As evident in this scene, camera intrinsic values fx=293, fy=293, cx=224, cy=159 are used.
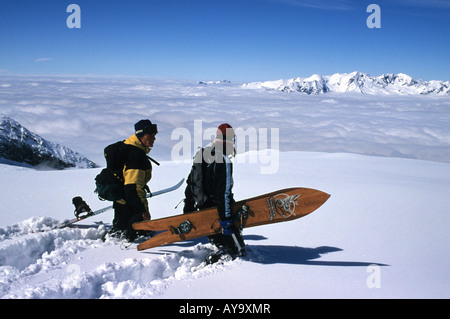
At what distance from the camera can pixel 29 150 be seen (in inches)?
854

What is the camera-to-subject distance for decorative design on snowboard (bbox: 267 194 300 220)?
3770mm

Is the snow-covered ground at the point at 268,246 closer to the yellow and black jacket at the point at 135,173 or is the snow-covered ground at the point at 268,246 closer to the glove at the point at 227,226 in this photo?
the glove at the point at 227,226

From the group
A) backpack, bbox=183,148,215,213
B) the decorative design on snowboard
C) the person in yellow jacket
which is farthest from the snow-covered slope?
backpack, bbox=183,148,215,213

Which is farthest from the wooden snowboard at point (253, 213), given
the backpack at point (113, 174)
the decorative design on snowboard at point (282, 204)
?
the backpack at point (113, 174)

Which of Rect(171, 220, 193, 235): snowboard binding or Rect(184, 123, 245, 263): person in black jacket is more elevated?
Rect(184, 123, 245, 263): person in black jacket

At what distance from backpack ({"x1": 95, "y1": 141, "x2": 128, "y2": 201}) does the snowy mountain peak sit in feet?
63.7

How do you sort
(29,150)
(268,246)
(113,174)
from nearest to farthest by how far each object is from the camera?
(113,174), (268,246), (29,150)

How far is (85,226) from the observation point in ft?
15.5

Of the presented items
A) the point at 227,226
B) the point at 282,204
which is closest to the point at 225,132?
the point at 227,226

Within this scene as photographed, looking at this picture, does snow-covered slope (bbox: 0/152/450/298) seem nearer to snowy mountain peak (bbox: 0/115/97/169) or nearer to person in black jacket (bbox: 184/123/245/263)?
person in black jacket (bbox: 184/123/245/263)

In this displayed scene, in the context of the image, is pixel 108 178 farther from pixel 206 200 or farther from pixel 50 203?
pixel 50 203

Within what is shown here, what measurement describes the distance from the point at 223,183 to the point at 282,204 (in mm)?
934

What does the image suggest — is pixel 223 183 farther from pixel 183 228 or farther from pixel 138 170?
pixel 138 170

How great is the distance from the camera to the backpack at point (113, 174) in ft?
12.6
